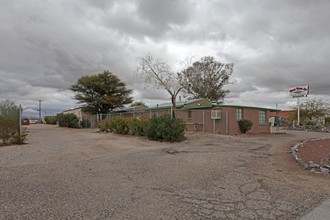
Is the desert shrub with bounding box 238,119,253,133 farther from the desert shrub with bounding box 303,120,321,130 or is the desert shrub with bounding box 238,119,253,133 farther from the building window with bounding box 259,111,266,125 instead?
the desert shrub with bounding box 303,120,321,130

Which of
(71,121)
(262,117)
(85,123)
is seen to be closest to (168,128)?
(262,117)

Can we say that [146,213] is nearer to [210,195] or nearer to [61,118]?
[210,195]

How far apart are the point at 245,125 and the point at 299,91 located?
1897 centimetres

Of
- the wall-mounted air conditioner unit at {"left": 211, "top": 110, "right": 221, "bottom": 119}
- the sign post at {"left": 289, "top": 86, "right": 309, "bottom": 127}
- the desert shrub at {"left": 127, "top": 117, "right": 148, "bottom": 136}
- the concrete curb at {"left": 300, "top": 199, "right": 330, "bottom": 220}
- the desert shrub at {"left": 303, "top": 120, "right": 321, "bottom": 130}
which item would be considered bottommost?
the concrete curb at {"left": 300, "top": 199, "right": 330, "bottom": 220}

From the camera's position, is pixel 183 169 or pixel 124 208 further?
pixel 183 169

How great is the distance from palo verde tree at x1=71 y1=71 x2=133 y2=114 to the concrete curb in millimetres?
30252

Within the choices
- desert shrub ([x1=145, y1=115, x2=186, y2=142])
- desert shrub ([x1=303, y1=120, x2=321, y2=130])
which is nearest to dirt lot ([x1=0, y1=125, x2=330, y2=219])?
desert shrub ([x1=145, y1=115, x2=186, y2=142])

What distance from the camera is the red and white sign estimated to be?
3002 centimetres

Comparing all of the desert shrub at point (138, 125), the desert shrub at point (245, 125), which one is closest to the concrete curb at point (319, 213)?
the desert shrub at point (138, 125)

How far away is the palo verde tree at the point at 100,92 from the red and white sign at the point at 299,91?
1006 inches

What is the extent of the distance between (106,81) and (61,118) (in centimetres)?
975

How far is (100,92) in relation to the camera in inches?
1305

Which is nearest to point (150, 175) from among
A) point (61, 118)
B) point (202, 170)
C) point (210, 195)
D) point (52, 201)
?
point (202, 170)

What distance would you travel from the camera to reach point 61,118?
1356 inches
